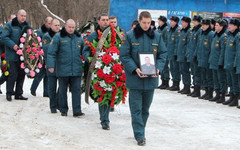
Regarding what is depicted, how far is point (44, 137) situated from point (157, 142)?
189 centimetres

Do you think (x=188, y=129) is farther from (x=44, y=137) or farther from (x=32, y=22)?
(x=32, y=22)

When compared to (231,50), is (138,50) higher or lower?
higher

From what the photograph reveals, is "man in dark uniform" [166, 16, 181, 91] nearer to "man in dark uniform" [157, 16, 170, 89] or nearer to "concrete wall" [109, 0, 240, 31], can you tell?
"man in dark uniform" [157, 16, 170, 89]


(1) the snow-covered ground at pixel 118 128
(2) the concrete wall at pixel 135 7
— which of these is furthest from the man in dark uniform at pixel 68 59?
(2) the concrete wall at pixel 135 7

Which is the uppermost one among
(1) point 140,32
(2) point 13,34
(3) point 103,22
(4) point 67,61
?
(3) point 103,22

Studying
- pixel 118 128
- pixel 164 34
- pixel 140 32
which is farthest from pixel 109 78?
pixel 164 34

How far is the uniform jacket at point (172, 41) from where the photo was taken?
15.8m

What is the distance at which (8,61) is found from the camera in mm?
13031

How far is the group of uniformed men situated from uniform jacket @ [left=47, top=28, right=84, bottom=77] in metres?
4.15

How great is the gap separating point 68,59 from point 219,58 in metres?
4.62

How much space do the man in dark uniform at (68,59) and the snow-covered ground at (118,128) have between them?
571 millimetres

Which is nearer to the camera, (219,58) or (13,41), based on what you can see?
(13,41)

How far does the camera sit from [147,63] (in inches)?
320

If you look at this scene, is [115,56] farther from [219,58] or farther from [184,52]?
[184,52]
